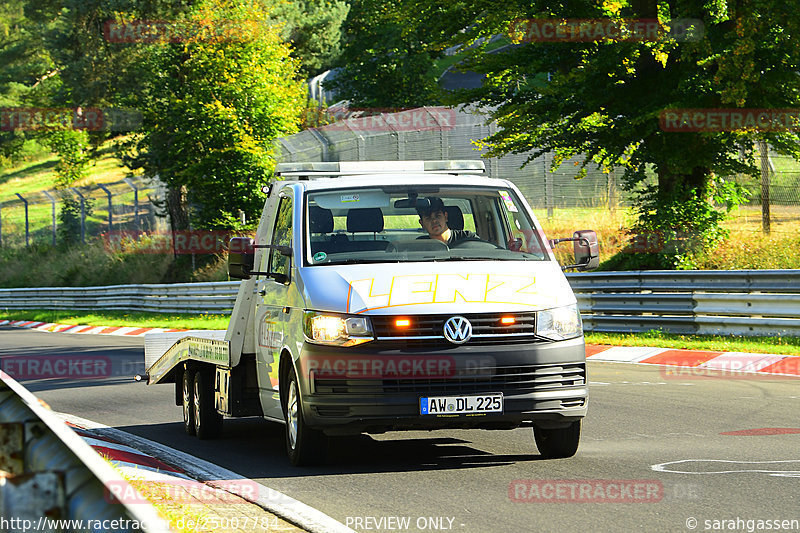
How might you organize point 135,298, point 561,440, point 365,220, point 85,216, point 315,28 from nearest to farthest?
1. point 561,440
2. point 365,220
3. point 135,298
4. point 85,216
5. point 315,28

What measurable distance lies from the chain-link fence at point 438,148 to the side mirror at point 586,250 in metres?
21.4

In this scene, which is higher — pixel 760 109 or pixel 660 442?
pixel 760 109

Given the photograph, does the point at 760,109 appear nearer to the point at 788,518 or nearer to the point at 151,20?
the point at 788,518

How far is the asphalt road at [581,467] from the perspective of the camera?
6680 mm

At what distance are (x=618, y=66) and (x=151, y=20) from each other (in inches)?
1052

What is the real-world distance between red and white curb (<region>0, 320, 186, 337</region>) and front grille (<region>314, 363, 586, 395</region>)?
853 inches

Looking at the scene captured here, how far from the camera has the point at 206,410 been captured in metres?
10.8

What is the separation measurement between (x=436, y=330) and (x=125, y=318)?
29.2m

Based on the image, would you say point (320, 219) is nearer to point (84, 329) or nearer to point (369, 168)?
point (369, 168)

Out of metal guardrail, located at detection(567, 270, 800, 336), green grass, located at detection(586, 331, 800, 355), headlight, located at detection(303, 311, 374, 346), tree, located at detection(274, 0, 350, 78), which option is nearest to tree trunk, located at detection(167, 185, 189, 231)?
tree, located at detection(274, 0, 350, 78)

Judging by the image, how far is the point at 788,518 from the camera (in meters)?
6.38

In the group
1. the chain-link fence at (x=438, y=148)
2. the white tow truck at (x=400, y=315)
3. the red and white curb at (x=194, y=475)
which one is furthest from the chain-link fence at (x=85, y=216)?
the white tow truck at (x=400, y=315)

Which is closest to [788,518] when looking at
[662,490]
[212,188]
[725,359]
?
[662,490]

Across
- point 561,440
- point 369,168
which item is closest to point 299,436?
point 561,440
